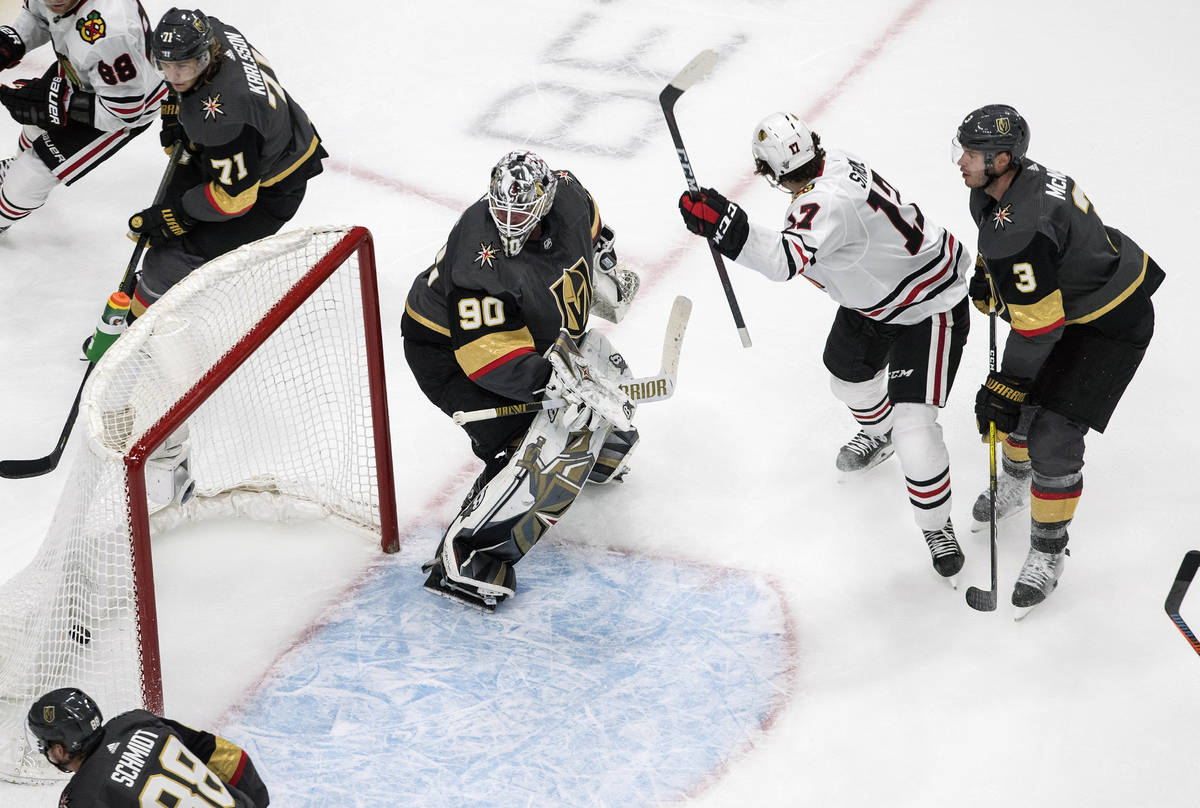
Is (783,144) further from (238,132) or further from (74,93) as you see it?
(74,93)

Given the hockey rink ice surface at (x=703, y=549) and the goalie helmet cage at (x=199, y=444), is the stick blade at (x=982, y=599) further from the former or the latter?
the goalie helmet cage at (x=199, y=444)

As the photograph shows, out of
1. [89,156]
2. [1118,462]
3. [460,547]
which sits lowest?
[1118,462]

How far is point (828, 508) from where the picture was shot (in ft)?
12.7

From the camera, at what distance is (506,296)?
129 inches

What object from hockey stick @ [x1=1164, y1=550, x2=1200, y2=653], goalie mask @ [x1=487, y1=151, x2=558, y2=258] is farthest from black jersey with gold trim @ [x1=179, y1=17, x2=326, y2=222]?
hockey stick @ [x1=1164, y1=550, x2=1200, y2=653]

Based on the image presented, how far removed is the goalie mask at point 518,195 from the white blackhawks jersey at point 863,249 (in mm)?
465

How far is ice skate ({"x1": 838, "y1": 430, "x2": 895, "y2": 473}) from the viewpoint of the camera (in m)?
3.93

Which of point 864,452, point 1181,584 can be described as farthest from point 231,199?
point 1181,584

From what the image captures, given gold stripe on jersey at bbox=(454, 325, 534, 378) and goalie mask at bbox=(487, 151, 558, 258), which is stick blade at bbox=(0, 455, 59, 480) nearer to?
gold stripe on jersey at bbox=(454, 325, 534, 378)

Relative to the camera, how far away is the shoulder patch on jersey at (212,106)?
375 cm

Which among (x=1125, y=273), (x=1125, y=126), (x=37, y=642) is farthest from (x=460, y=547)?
(x=1125, y=126)

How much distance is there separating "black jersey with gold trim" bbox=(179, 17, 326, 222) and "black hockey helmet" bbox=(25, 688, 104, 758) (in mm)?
1788

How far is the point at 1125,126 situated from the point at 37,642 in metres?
4.02

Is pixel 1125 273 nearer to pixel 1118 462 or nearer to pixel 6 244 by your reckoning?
pixel 1118 462
